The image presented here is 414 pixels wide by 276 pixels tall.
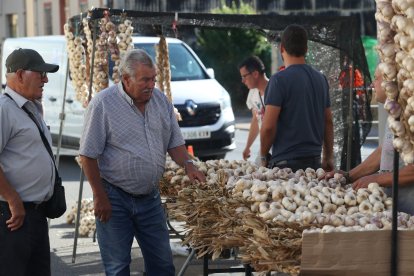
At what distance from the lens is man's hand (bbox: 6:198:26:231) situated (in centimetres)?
552

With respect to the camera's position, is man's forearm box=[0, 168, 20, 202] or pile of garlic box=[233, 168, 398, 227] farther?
man's forearm box=[0, 168, 20, 202]

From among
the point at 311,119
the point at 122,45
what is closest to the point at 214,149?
the point at 122,45

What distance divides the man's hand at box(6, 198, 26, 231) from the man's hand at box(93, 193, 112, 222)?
0.45m

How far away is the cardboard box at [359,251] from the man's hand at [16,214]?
175cm

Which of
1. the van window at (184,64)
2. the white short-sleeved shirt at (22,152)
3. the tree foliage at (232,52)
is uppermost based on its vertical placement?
the white short-sleeved shirt at (22,152)

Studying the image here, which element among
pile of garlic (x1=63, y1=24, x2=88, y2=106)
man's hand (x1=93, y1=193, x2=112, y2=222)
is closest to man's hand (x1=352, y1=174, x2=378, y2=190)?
man's hand (x1=93, y1=193, x2=112, y2=222)

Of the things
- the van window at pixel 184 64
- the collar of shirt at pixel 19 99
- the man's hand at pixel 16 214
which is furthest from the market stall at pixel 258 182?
the van window at pixel 184 64

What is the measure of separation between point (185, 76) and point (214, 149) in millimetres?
1229

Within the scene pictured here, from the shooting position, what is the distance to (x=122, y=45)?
9.33 m

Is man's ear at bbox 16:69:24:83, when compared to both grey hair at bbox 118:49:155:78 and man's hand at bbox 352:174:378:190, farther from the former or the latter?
man's hand at bbox 352:174:378:190

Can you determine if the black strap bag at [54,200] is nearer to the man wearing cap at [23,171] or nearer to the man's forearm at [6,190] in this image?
the man wearing cap at [23,171]

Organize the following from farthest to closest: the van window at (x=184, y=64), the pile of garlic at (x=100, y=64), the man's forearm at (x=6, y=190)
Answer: the van window at (x=184, y=64), the pile of garlic at (x=100, y=64), the man's forearm at (x=6, y=190)

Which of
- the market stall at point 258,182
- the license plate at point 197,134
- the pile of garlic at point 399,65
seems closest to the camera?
the pile of garlic at point 399,65

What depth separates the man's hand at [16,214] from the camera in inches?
217
